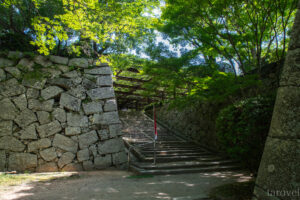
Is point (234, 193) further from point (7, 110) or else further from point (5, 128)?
point (7, 110)

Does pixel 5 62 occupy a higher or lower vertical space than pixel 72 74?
higher

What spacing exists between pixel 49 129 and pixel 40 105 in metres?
0.78

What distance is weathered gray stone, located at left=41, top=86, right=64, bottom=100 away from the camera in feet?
17.3

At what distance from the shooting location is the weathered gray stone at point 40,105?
16.8ft

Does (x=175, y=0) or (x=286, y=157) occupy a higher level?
(x=175, y=0)

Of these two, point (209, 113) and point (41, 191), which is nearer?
point (41, 191)

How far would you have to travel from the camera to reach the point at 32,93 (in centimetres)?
520

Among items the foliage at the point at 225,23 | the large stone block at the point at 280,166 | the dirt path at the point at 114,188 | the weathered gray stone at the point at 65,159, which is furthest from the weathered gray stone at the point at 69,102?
the large stone block at the point at 280,166

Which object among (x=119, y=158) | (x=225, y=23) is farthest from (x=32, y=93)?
(x=225, y=23)

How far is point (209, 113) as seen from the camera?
8055 millimetres

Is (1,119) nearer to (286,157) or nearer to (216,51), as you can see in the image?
(286,157)

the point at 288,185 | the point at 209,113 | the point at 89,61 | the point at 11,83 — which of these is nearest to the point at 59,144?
the point at 11,83

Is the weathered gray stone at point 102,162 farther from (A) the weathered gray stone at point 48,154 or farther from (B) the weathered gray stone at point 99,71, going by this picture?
(B) the weathered gray stone at point 99,71

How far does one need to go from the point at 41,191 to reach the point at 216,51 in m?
5.79
